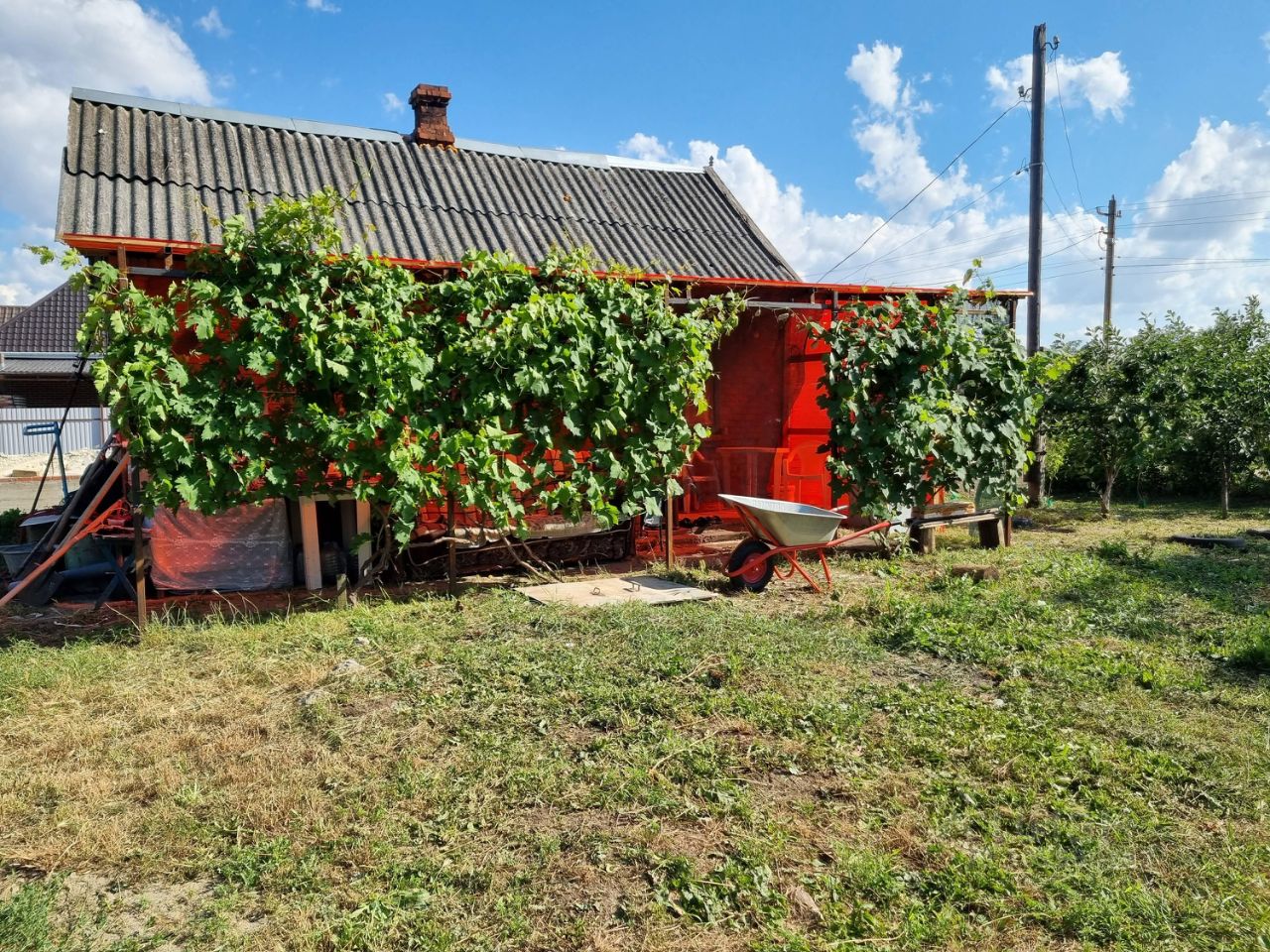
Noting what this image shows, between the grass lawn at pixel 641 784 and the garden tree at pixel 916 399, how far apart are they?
102 inches

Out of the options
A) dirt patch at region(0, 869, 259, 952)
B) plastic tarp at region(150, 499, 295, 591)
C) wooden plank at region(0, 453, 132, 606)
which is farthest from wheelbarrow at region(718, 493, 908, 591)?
dirt patch at region(0, 869, 259, 952)

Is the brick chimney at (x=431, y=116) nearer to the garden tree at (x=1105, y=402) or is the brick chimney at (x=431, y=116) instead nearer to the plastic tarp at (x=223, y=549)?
the plastic tarp at (x=223, y=549)

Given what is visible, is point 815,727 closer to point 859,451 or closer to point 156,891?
point 156,891

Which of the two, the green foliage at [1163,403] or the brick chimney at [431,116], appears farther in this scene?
the brick chimney at [431,116]

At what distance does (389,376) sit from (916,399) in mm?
4929

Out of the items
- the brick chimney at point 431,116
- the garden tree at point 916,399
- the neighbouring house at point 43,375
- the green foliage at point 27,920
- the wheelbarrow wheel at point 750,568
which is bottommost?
the green foliage at point 27,920

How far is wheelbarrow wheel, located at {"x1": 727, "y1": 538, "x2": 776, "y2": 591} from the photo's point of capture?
274 inches

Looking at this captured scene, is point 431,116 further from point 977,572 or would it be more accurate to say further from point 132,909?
point 132,909

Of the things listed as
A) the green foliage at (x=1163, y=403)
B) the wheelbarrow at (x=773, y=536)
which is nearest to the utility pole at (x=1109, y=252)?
the green foliage at (x=1163, y=403)

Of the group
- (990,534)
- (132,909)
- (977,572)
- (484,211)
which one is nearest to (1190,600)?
(977,572)

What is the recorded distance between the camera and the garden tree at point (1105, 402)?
38.1 feet

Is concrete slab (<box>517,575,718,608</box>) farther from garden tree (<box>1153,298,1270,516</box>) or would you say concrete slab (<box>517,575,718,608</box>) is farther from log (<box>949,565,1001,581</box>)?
garden tree (<box>1153,298,1270,516</box>)

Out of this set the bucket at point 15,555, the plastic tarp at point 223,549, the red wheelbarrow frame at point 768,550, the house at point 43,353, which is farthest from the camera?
the house at point 43,353

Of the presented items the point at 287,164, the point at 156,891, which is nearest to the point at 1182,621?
the point at 156,891
